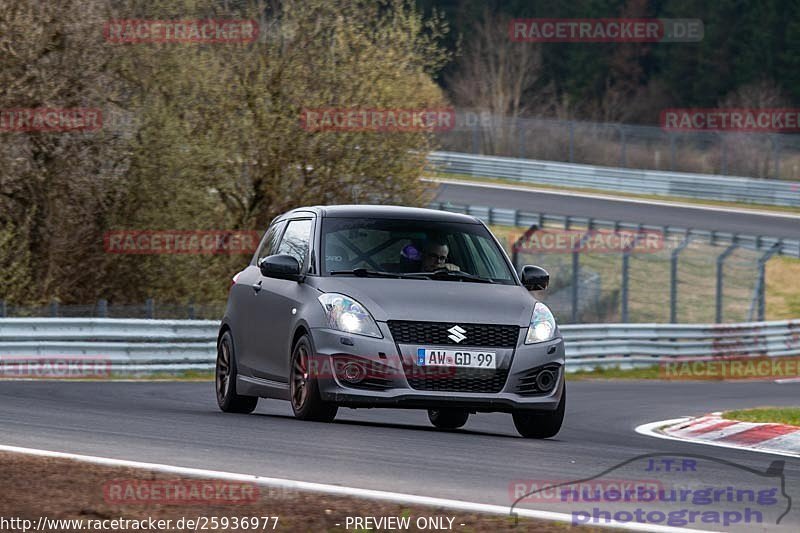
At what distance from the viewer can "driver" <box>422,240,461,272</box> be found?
11297 mm

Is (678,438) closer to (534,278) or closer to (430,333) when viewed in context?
(534,278)

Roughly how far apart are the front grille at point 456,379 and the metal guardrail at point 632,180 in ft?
125

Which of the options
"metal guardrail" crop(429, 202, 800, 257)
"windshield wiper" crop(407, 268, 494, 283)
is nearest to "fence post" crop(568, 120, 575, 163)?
"metal guardrail" crop(429, 202, 800, 257)

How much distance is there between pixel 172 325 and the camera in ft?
69.6

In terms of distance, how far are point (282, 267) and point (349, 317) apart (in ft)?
3.16

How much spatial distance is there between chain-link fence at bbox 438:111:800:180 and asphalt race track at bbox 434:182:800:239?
419 centimetres

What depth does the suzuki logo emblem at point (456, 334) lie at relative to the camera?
34.1 ft

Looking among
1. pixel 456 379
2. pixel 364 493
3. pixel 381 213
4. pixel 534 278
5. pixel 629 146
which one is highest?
pixel 381 213

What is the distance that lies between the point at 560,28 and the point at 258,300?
7174cm

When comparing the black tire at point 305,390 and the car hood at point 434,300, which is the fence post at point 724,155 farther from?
the black tire at point 305,390

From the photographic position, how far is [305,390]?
1077 cm

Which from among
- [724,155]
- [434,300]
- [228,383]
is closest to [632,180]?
[724,155]

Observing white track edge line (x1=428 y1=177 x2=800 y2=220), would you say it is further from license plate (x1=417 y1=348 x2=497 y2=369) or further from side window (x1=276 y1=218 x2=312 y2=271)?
license plate (x1=417 y1=348 x2=497 y2=369)

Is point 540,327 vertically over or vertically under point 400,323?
under
